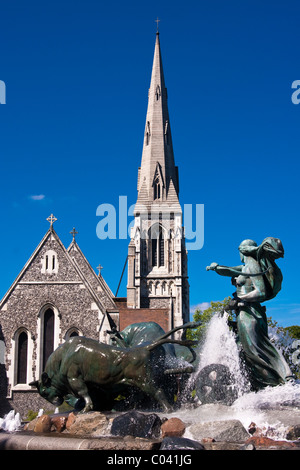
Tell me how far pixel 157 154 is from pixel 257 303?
157 ft

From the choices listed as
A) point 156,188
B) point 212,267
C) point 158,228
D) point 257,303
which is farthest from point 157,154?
point 257,303

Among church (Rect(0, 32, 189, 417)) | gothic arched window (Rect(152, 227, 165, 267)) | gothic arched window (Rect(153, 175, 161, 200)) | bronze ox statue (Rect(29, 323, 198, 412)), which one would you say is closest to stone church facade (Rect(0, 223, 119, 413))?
church (Rect(0, 32, 189, 417))

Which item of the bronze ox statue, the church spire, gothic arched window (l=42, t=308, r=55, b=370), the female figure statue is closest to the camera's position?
the bronze ox statue

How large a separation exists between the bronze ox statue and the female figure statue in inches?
39.4

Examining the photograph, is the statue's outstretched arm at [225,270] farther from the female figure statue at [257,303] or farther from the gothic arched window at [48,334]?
the gothic arched window at [48,334]

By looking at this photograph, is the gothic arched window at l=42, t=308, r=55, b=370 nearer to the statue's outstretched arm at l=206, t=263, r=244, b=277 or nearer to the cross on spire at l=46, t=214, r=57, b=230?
the cross on spire at l=46, t=214, r=57, b=230

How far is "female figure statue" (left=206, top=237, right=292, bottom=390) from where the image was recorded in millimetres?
8344

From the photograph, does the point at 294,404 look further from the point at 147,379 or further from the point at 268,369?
the point at 147,379

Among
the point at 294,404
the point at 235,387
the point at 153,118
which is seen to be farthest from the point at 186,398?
the point at 153,118

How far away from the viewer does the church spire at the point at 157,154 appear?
54.2 m

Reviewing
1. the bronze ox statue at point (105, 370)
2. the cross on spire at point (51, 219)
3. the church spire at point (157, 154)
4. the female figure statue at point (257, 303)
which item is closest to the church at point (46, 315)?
the cross on spire at point (51, 219)

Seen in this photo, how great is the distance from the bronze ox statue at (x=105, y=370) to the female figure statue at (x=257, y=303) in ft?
3.28

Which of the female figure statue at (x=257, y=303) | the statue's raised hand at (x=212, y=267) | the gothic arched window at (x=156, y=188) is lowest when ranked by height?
the female figure statue at (x=257, y=303)
